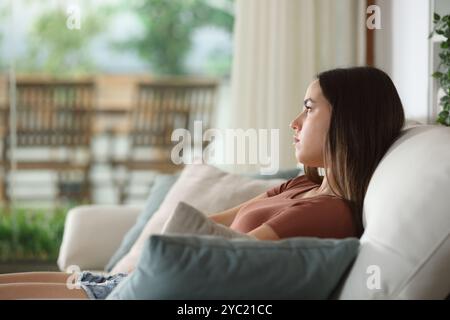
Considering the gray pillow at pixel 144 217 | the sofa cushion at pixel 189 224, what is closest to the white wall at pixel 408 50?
the gray pillow at pixel 144 217

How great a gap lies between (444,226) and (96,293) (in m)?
0.73

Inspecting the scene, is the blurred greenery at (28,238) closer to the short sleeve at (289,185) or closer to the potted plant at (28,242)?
the potted plant at (28,242)

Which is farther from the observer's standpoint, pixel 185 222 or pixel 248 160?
pixel 248 160

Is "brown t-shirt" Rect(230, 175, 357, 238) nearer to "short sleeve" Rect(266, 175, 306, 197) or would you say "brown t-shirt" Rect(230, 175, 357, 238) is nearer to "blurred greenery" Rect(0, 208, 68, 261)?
"short sleeve" Rect(266, 175, 306, 197)

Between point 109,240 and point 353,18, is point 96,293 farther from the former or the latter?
point 353,18

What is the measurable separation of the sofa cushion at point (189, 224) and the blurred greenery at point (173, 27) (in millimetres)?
4704

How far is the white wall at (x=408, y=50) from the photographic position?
287 centimetres

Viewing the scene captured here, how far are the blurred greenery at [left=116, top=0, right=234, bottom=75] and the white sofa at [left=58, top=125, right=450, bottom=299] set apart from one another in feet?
15.0

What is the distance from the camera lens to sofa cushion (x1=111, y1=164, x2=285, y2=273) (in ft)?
8.27

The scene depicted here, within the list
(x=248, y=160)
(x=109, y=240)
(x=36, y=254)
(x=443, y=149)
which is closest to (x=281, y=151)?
(x=248, y=160)

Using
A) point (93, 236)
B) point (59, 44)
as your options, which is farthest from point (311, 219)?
point (59, 44)

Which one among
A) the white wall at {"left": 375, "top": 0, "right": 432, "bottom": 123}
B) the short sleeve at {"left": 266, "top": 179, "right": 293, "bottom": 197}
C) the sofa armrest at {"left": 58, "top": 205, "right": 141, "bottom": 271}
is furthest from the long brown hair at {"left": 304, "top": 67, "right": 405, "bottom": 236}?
the sofa armrest at {"left": 58, "top": 205, "right": 141, "bottom": 271}

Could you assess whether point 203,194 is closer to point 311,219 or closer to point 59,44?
point 311,219
